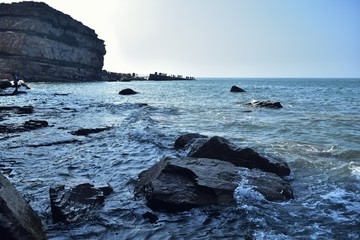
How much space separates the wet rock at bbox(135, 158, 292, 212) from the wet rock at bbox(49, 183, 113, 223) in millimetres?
1183

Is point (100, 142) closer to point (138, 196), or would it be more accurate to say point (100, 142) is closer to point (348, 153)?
point (138, 196)

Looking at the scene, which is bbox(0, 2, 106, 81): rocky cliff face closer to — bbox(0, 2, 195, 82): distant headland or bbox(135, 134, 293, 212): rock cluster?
bbox(0, 2, 195, 82): distant headland

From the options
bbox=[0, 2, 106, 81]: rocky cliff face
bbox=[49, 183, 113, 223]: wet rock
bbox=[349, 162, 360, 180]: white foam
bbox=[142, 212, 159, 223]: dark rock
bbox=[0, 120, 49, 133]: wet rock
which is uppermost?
bbox=[0, 2, 106, 81]: rocky cliff face

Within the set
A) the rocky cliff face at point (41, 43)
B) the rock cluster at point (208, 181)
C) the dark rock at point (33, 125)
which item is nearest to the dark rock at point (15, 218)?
the rock cluster at point (208, 181)

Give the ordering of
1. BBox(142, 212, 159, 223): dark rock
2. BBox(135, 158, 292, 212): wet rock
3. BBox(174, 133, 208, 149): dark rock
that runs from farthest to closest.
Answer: BBox(174, 133, 208, 149): dark rock < BBox(135, 158, 292, 212): wet rock < BBox(142, 212, 159, 223): dark rock

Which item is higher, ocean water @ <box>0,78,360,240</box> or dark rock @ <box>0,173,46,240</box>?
dark rock @ <box>0,173,46,240</box>

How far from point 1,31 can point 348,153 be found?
10718 cm

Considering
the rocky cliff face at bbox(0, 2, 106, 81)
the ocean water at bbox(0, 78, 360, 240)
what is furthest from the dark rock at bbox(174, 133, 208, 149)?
the rocky cliff face at bbox(0, 2, 106, 81)

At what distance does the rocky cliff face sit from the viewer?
298ft

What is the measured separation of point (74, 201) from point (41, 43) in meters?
102

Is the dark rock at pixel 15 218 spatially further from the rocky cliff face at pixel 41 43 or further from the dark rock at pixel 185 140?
the rocky cliff face at pixel 41 43

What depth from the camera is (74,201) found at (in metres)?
6.86

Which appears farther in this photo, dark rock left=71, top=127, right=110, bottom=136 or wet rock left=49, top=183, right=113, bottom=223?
dark rock left=71, top=127, right=110, bottom=136

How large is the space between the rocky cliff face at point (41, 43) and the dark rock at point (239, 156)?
265 ft
